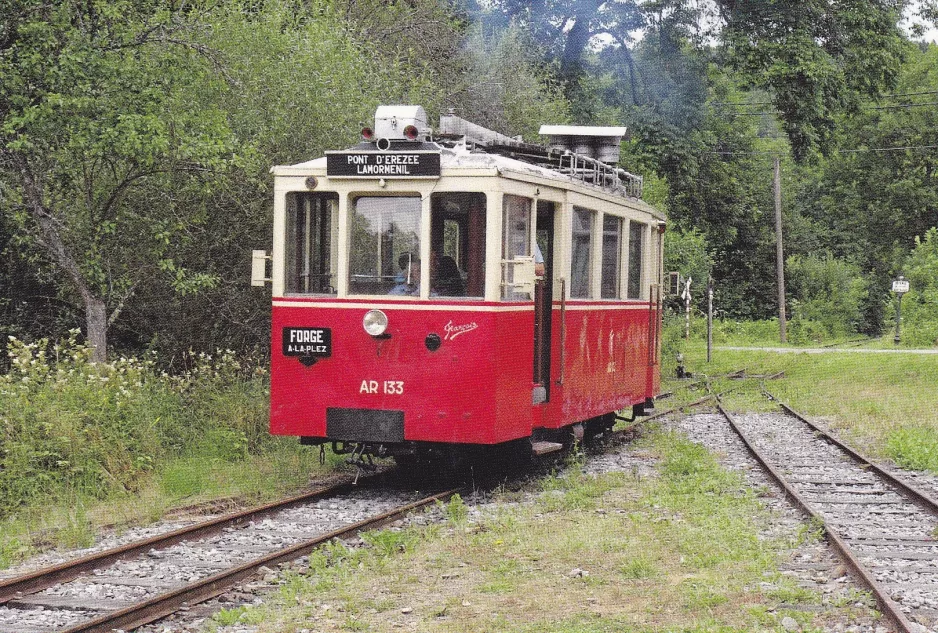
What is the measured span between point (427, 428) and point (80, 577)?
3495 millimetres

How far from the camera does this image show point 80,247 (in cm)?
1417

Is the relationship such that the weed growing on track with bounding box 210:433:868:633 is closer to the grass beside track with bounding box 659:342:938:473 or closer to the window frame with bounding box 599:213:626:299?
the window frame with bounding box 599:213:626:299

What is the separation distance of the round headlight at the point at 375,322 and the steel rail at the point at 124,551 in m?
1.38

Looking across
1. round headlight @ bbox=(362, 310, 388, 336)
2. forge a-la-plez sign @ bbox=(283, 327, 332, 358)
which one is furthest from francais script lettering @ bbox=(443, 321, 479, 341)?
forge a-la-plez sign @ bbox=(283, 327, 332, 358)

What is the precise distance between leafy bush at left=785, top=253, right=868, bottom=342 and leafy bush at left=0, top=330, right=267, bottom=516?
45.1 metres

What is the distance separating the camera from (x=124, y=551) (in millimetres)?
7871

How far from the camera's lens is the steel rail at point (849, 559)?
641 centimetres

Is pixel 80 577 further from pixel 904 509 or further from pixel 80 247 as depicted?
pixel 80 247

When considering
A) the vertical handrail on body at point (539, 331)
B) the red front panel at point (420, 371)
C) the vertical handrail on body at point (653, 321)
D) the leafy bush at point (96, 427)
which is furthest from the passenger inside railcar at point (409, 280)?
the vertical handrail on body at point (653, 321)

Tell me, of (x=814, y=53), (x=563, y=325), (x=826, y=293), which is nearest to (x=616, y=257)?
(x=563, y=325)

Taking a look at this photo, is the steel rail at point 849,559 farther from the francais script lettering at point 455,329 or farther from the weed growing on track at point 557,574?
the francais script lettering at point 455,329

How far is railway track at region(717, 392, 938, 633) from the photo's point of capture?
7191 mm

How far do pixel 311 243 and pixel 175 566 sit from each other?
3.68 m

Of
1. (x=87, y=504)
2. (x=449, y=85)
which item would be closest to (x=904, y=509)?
(x=87, y=504)
